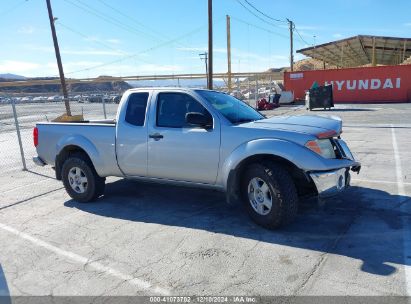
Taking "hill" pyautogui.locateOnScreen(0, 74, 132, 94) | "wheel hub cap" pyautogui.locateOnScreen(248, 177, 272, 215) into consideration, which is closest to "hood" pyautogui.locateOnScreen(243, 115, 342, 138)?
"wheel hub cap" pyautogui.locateOnScreen(248, 177, 272, 215)

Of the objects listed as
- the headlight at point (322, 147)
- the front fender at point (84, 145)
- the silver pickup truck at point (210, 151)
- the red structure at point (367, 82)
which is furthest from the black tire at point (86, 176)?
the red structure at point (367, 82)

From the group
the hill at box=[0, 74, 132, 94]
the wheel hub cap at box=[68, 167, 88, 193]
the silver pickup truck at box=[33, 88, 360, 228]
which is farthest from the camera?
the hill at box=[0, 74, 132, 94]

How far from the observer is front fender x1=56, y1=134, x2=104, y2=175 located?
6.03 metres

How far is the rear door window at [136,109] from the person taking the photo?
18.8ft

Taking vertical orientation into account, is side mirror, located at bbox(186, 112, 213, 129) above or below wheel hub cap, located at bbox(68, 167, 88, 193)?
above

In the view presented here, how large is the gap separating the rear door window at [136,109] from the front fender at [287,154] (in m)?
1.61

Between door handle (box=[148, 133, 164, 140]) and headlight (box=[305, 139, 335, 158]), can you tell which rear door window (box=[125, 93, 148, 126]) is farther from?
headlight (box=[305, 139, 335, 158])

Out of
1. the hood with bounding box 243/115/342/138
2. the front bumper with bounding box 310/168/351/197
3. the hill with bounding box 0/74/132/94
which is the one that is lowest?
the hill with bounding box 0/74/132/94

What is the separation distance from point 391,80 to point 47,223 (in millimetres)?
26407

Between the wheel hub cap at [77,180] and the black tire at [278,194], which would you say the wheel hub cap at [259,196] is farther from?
the wheel hub cap at [77,180]

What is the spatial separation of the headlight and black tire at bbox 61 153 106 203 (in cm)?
340

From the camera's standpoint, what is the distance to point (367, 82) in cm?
2717

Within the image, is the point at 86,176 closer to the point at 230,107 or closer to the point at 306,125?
the point at 230,107

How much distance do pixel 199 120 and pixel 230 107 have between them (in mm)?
754
